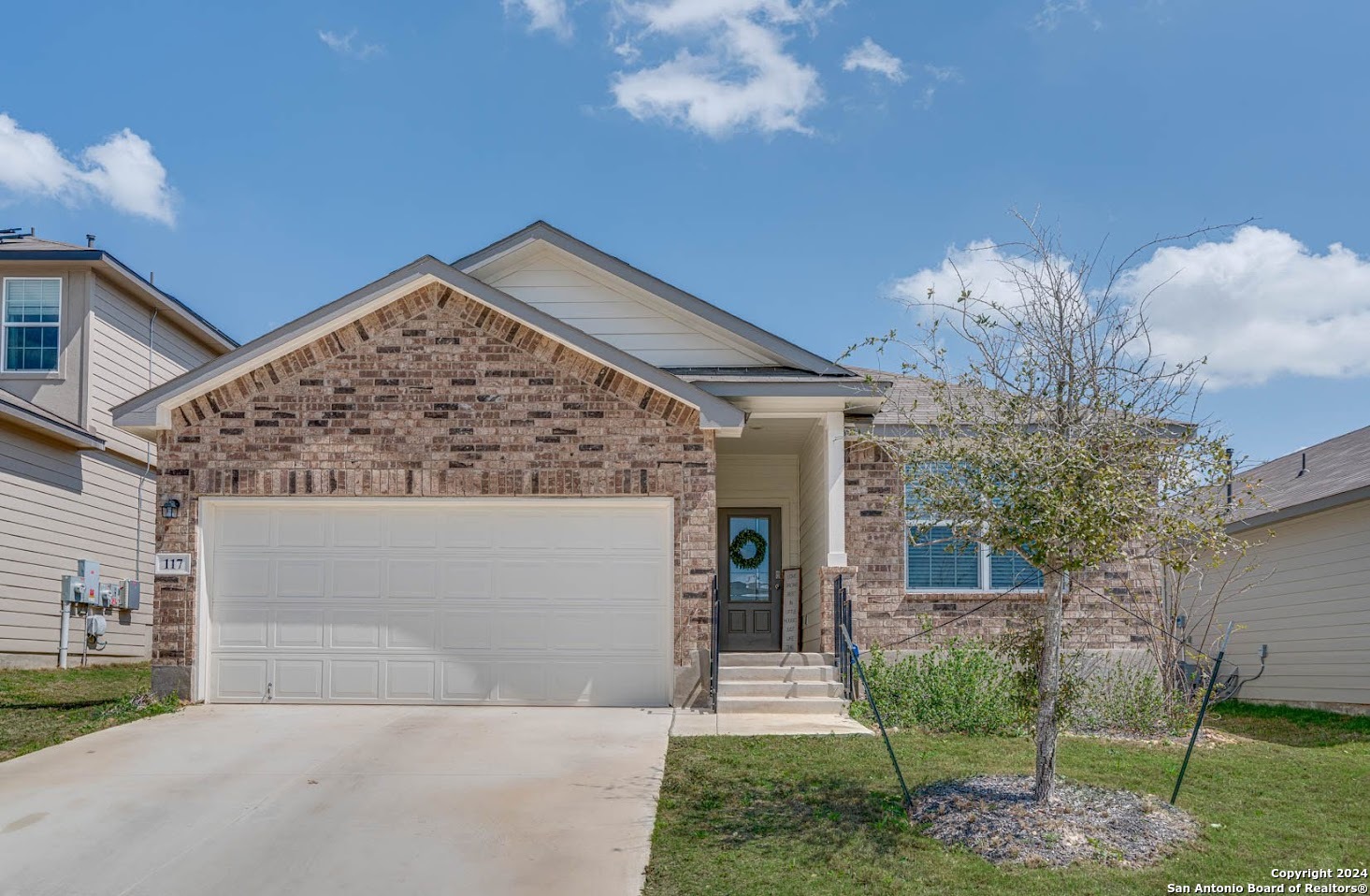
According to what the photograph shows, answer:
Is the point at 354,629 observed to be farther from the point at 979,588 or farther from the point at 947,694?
the point at 979,588

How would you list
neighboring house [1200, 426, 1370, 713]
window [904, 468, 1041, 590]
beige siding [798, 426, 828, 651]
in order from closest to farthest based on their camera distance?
beige siding [798, 426, 828, 651] → window [904, 468, 1041, 590] → neighboring house [1200, 426, 1370, 713]

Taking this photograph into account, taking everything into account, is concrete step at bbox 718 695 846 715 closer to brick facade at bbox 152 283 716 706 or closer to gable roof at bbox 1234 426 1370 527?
brick facade at bbox 152 283 716 706

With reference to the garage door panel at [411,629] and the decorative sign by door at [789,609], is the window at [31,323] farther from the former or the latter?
the decorative sign by door at [789,609]

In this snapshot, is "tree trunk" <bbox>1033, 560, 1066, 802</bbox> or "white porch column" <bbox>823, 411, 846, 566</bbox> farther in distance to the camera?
"white porch column" <bbox>823, 411, 846, 566</bbox>

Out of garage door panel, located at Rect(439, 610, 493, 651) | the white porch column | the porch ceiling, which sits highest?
the porch ceiling

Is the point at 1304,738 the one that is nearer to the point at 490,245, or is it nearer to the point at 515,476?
the point at 515,476

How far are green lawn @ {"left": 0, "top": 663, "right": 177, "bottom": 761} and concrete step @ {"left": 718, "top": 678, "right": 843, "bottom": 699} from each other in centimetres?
561

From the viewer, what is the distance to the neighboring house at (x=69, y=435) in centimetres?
1631

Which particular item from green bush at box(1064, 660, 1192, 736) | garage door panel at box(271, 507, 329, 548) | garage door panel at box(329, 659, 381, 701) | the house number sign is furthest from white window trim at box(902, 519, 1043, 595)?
the house number sign

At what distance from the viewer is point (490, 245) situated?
1486 centimetres

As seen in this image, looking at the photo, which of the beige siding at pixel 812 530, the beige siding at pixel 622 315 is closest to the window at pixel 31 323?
the beige siding at pixel 622 315

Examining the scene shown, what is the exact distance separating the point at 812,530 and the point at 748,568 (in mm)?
2168

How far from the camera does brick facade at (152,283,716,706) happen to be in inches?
496

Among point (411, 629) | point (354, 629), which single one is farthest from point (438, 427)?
point (354, 629)
